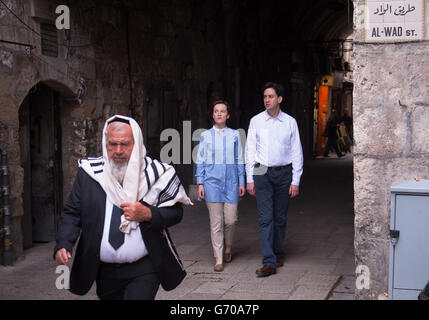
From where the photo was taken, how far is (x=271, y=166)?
20.5 feet

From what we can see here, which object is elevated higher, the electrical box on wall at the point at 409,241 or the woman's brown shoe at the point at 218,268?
the electrical box on wall at the point at 409,241

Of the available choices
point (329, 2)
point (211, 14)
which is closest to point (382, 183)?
point (211, 14)

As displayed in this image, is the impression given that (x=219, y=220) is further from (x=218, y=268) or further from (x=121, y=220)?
(x=121, y=220)

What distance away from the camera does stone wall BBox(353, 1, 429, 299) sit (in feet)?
15.9

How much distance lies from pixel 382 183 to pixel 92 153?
4629mm

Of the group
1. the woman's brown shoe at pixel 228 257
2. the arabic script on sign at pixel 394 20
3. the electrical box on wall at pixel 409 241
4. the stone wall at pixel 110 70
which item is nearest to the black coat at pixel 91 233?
the electrical box on wall at pixel 409 241

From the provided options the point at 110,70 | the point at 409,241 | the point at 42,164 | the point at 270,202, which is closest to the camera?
the point at 409,241

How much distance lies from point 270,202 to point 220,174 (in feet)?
1.89

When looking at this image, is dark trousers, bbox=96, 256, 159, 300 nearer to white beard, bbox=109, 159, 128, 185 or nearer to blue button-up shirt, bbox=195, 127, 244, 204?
white beard, bbox=109, 159, 128, 185

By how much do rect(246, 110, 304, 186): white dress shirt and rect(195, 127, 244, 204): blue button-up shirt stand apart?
24 centimetres

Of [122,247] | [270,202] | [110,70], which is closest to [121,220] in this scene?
[122,247]

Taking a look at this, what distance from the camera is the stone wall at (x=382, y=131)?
15.9 feet

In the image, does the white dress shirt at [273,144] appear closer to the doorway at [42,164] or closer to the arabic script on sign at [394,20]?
the arabic script on sign at [394,20]

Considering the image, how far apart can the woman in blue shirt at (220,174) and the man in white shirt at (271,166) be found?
0.24m
